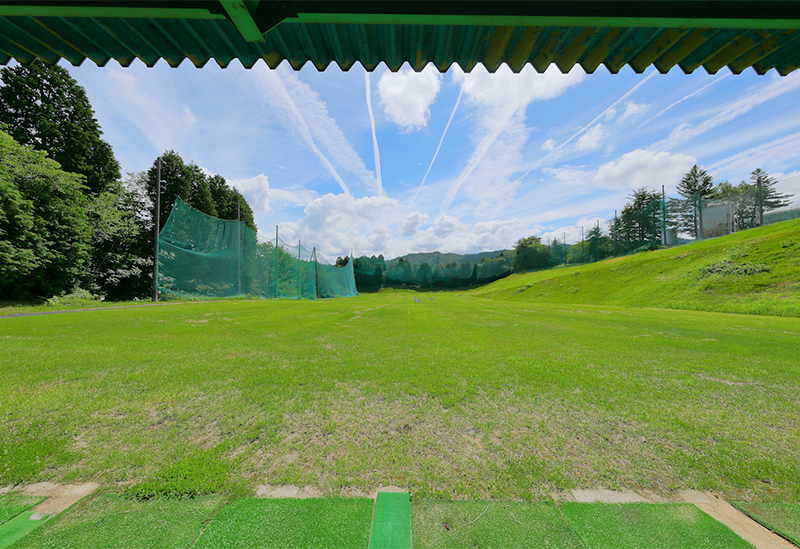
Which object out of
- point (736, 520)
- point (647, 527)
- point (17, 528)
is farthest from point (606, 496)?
point (17, 528)

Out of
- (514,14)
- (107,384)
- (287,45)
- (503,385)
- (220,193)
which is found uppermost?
(220,193)

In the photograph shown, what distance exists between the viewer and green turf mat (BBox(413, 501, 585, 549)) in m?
1.20

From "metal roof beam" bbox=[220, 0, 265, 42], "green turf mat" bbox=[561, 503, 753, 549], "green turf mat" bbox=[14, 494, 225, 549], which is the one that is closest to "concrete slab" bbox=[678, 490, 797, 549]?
"green turf mat" bbox=[561, 503, 753, 549]

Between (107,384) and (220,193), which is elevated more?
(220,193)

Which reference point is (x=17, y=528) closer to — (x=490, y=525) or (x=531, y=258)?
(x=490, y=525)

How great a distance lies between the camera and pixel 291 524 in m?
1.30

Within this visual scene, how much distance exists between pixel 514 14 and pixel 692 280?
19.0 metres

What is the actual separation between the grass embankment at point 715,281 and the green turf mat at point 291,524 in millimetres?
15789

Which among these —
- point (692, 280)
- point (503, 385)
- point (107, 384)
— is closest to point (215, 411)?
point (107, 384)

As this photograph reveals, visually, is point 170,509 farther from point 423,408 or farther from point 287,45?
point 287,45

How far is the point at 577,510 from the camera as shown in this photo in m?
1.40

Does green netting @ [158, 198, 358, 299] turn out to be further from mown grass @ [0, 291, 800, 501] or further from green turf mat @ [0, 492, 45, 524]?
green turf mat @ [0, 492, 45, 524]

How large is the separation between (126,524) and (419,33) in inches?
140

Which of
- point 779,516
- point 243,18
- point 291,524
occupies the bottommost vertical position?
point 779,516
